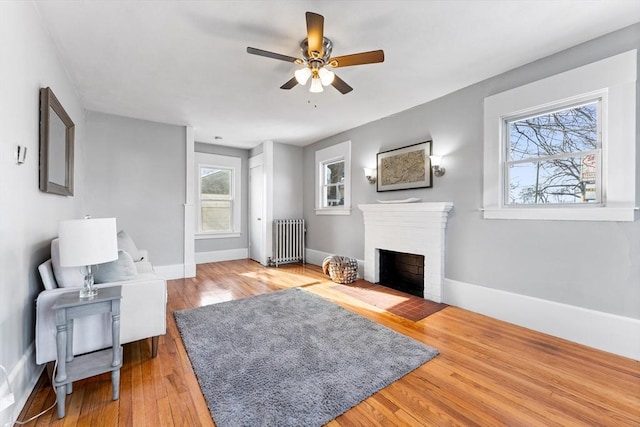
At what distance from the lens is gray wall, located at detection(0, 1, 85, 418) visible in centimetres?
144

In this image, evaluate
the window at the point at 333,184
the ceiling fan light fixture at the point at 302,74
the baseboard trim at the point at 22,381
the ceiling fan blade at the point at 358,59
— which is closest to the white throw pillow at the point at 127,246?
the baseboard trim at the point at 22,381

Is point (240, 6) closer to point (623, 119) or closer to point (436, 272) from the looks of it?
point (623, 119)

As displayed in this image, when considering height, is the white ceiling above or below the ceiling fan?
above

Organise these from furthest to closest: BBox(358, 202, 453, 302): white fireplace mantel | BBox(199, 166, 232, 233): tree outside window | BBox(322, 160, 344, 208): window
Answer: BBox(199, 166, 232, 233): tree outside window, BBox(322, 160, 344, 208): window, BBox(358, 202, 453, 302): white fireplace mantel

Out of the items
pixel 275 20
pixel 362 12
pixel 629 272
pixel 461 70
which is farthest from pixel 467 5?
pixel 629 272

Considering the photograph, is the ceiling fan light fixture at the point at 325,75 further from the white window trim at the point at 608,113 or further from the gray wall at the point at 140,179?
the gray wall at the point at 140,179

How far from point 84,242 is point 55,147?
138 cm

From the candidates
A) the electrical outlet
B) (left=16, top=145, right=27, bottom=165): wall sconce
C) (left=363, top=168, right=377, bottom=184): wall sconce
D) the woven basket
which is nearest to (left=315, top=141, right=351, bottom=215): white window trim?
(left=363, top=168, right=377, bottom=184): wall sconce

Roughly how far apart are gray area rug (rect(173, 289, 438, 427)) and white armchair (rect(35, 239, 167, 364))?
1.36 feet

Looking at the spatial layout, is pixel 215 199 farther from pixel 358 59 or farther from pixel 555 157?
pixel 555 157

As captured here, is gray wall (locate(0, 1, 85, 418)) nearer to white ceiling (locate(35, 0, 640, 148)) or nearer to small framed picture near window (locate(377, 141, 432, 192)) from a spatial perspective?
white ceiling (locate(35, 0, 640, 148))

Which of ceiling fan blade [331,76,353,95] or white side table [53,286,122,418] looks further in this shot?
ceiling fan blade [331,76,353,95]

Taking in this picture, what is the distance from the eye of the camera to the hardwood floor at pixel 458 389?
149cm

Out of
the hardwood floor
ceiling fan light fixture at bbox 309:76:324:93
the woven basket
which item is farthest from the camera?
the woven basket
